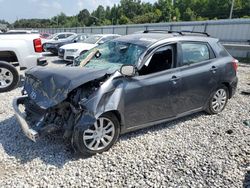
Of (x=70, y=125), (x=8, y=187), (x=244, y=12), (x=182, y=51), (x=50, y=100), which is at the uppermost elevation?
(x=244, y=12)

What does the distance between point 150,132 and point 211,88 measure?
61.0 inches

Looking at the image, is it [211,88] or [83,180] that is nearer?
[83,180]

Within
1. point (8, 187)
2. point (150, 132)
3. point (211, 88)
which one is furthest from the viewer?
point (211, 88)

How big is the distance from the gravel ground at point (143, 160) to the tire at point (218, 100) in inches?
23.6

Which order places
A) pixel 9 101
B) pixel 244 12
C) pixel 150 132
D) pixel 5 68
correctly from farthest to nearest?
pixel 244 12
pixel 5 68
pixel 9 101
pixel 150 132

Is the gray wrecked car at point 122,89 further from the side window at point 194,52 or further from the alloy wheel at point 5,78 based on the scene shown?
the alloy wheel at point 5,78

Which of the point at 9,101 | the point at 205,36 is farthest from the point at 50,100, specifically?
the point at 205,36

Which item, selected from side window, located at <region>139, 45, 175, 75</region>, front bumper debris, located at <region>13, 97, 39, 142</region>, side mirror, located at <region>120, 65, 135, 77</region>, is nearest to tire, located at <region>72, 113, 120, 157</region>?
front bumper debris, located at <region>13, 97, 39, 142</region>

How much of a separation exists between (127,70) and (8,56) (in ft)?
15.4

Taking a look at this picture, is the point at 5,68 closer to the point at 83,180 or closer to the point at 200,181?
the point at 83,180

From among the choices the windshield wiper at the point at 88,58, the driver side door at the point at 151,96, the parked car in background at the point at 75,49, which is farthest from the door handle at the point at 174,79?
the parked car in background at the point at 75,49

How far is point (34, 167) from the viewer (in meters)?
3.19

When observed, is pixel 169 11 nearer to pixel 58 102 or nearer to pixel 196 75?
pixel 196 75

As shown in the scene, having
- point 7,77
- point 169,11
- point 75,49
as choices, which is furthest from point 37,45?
point 169,11
